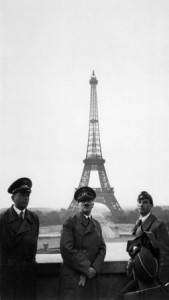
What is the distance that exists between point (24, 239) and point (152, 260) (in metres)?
1.23

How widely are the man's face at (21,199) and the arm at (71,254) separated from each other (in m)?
0.45

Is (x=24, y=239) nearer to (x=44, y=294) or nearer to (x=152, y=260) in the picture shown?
(x=44, y=294)

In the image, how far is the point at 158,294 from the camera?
2451mm

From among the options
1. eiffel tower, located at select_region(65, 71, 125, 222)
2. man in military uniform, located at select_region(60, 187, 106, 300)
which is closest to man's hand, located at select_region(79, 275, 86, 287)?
man in military uniform, located at select_region(60, 187, 106, 300)

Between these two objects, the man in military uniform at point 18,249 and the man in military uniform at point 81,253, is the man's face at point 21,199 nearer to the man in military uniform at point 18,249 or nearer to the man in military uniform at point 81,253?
the man in military uniform at point 18,249

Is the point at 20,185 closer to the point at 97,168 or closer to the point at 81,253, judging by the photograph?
the point at 81,253

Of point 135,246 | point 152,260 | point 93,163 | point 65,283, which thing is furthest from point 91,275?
point 93,163

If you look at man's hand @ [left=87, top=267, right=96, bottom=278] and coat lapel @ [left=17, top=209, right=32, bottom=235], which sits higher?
coat lapel @ [left=17, top=209, right=32, bottom=235]

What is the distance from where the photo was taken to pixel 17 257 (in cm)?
313

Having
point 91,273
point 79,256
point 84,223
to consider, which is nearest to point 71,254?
point 79,256

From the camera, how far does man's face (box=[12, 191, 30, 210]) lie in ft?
10.8

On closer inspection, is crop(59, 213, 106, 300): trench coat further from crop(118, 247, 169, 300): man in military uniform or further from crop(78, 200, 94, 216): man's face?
crop(118, 247, 169, 300): man in military uniform

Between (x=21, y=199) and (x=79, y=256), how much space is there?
0.75m

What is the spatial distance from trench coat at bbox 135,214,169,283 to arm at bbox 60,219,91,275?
1.81 ft
